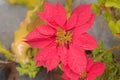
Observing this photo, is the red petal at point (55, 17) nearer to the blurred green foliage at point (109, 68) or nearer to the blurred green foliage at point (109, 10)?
the blurred green foliage at point (109, 10)

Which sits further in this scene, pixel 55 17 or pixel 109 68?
pixel 109 68

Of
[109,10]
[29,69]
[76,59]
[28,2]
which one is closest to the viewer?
[76,59]

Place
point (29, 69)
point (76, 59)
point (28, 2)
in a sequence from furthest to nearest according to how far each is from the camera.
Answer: point (28, 2) < point (29, 69) < point (76, 59)

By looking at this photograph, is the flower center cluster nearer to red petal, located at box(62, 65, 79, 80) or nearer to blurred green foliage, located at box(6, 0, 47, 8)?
red petal, located at box(62, 65, 79, 80)

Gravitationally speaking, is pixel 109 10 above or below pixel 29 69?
above

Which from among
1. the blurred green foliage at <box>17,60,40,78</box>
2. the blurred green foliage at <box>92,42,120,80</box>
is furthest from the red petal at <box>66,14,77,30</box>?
the blurred green foliage at <box>17,60,40,78</box>

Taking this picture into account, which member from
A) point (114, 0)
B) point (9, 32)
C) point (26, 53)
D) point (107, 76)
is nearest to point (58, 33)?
point (114, 0)

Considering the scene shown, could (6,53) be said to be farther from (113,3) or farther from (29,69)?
(113,3)

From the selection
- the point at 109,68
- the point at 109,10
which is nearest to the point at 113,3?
the point at 109,10
